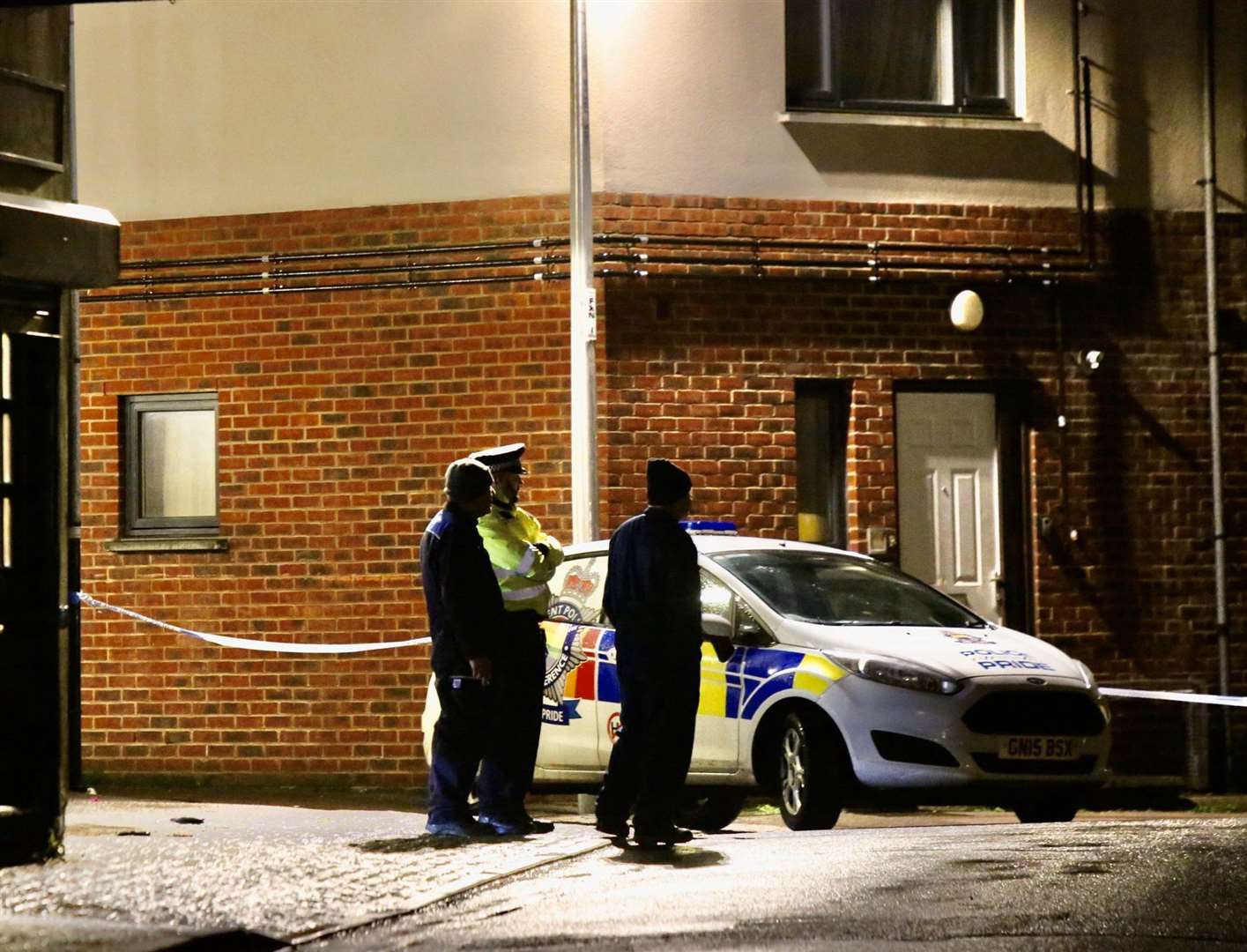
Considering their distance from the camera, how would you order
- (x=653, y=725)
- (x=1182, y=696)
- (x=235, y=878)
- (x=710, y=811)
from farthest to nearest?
(x=1182, y=696) → (x=710, y=811) → (x=653, y=725) → (x=235, y=878)

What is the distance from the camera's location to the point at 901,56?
16031mm

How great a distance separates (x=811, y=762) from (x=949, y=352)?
563cm

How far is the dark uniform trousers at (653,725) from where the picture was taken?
32.9 feet

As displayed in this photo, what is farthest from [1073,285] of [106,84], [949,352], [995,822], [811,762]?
[106,84]

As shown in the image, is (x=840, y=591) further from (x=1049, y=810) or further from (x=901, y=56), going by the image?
(x=901, y=56)

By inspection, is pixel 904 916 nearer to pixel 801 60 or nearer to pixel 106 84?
pixel 801 60

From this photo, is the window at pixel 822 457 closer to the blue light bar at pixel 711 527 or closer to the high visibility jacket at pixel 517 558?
the blue light bar at pixel 711 527


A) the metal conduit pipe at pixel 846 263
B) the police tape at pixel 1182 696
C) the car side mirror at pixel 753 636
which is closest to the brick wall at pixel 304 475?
the metal conduit pipe at pixel 846 263

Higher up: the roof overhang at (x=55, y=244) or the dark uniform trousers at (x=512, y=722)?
the roof overhang at (x=55, y=244)

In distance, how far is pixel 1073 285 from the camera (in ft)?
52.5

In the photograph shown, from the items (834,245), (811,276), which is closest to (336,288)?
(811,276)

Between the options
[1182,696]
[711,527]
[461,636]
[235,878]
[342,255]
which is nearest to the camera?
[235,878]

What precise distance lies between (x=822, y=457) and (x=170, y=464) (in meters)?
4.83

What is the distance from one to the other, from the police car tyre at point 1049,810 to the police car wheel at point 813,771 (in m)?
1.24
